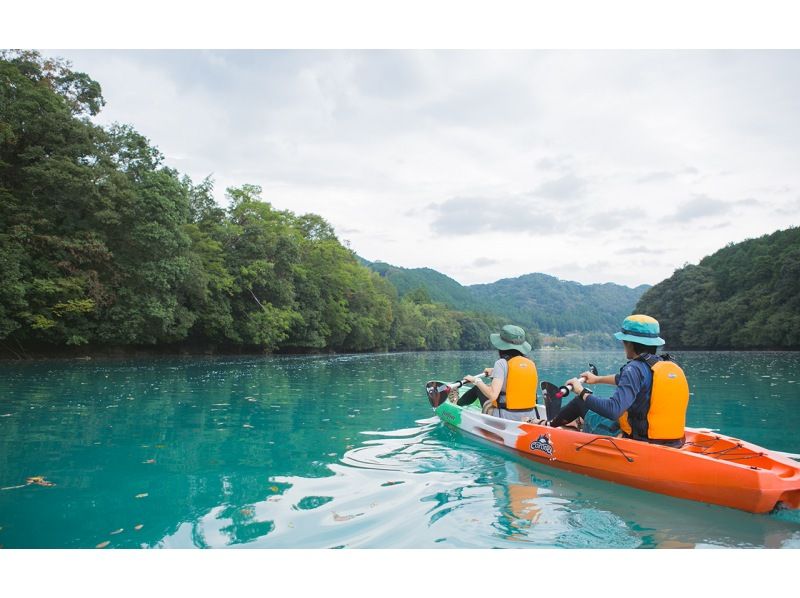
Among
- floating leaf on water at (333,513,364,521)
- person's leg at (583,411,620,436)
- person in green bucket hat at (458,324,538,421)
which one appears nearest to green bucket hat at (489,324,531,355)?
person in green bucket hat at (458,324,538,421)

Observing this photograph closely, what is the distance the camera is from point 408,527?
16.0 ft

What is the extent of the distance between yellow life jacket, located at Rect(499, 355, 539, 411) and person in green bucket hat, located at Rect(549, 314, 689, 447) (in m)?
1.79

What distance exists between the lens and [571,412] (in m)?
7.69

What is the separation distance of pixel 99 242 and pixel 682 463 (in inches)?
1152

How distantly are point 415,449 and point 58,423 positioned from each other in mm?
6689

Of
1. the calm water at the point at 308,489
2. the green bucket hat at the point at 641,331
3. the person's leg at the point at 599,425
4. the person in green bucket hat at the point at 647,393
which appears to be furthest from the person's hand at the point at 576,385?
the calm water at the point at 308,489

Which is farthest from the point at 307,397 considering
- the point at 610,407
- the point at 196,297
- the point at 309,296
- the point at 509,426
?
the point at 309,296

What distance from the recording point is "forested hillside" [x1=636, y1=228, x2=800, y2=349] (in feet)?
198

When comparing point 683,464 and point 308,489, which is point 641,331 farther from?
point 308,489

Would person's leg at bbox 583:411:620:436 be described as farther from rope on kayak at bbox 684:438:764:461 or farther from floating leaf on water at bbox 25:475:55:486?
floating leaf on water at bbox 25:475:55:486

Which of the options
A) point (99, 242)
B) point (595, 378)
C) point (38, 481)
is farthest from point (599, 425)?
point (99, 242)

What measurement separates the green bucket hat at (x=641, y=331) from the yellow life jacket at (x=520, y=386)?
225cm

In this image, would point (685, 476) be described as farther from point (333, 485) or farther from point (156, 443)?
point (156, 443)

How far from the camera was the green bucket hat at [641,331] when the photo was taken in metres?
6.24
